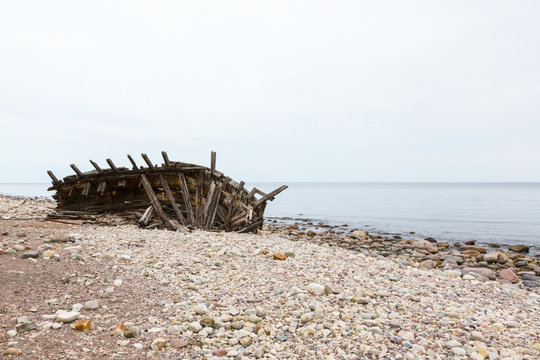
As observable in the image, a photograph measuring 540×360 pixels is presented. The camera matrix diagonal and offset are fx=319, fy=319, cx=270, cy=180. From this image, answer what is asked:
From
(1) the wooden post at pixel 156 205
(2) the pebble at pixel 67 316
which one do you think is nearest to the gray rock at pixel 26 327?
(2) the pebble at pixel 67 316

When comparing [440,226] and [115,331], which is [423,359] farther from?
[440,226]

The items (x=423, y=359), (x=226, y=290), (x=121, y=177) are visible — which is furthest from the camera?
(x=121, y=177)

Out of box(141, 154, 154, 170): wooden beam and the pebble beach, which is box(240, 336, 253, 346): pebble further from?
box(141, 154, 154, 170): wooden beam

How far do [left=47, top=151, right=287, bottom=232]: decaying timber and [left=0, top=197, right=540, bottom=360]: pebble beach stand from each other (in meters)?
5.44

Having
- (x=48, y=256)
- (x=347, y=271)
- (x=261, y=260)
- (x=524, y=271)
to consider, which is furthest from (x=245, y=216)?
(x=524, y=271)

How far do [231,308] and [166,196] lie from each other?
11.8 m

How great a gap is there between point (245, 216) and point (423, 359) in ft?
34.5

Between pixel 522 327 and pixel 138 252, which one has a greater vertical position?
pixel 138 252

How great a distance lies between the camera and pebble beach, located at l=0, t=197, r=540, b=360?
13.8ft

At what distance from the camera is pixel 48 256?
680cm

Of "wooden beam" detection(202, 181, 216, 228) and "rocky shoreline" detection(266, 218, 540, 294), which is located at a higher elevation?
"wooden beam" detection(202, 181, 216, 228)

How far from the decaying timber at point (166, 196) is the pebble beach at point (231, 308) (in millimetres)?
5437

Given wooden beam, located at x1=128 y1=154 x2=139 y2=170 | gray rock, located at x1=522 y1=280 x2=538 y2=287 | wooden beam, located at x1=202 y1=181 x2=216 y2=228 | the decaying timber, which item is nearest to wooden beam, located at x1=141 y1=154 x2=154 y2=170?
the decaying timber

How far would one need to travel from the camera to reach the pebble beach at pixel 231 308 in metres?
4.21
